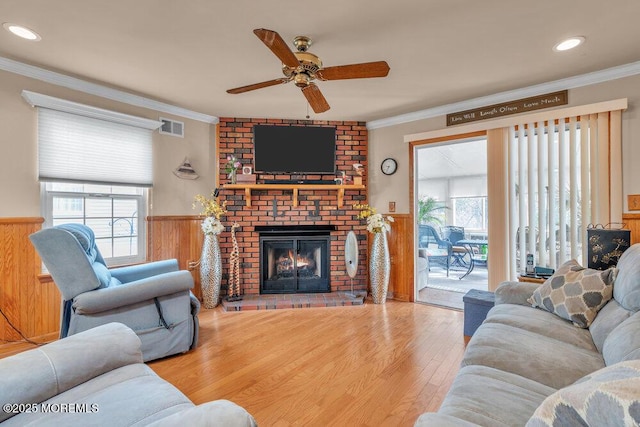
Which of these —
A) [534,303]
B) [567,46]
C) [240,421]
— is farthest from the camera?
[567,46]

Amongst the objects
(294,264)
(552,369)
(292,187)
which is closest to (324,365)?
(552,369)

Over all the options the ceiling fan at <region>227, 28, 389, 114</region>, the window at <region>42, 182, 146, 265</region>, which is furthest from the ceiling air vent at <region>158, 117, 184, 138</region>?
the ceiling fan at <region>227, 28, 389, 114</region>

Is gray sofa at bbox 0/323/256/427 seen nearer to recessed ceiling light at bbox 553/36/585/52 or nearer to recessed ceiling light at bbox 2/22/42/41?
recessed ceiling light at bbox 2/22/42/41

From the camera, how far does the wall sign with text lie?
2.94 m

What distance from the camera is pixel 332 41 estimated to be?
2.20m

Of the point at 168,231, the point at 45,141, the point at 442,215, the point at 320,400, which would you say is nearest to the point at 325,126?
the point at 168,231

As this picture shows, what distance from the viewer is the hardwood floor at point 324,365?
1762 millimetres

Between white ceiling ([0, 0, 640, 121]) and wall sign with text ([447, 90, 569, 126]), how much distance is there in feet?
0.63

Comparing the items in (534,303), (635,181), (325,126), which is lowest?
(534,303)

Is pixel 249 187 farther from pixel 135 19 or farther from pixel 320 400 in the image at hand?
pixel 320 400

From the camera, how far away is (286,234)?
405 centimetres

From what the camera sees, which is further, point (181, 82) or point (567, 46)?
point (181, 82)

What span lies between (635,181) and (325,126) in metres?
3.12

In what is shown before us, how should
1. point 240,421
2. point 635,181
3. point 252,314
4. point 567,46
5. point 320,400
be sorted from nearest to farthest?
1. point 240,421
2. point 320,400
3. point 567,46
4. point 635,181
5. point 252,314
